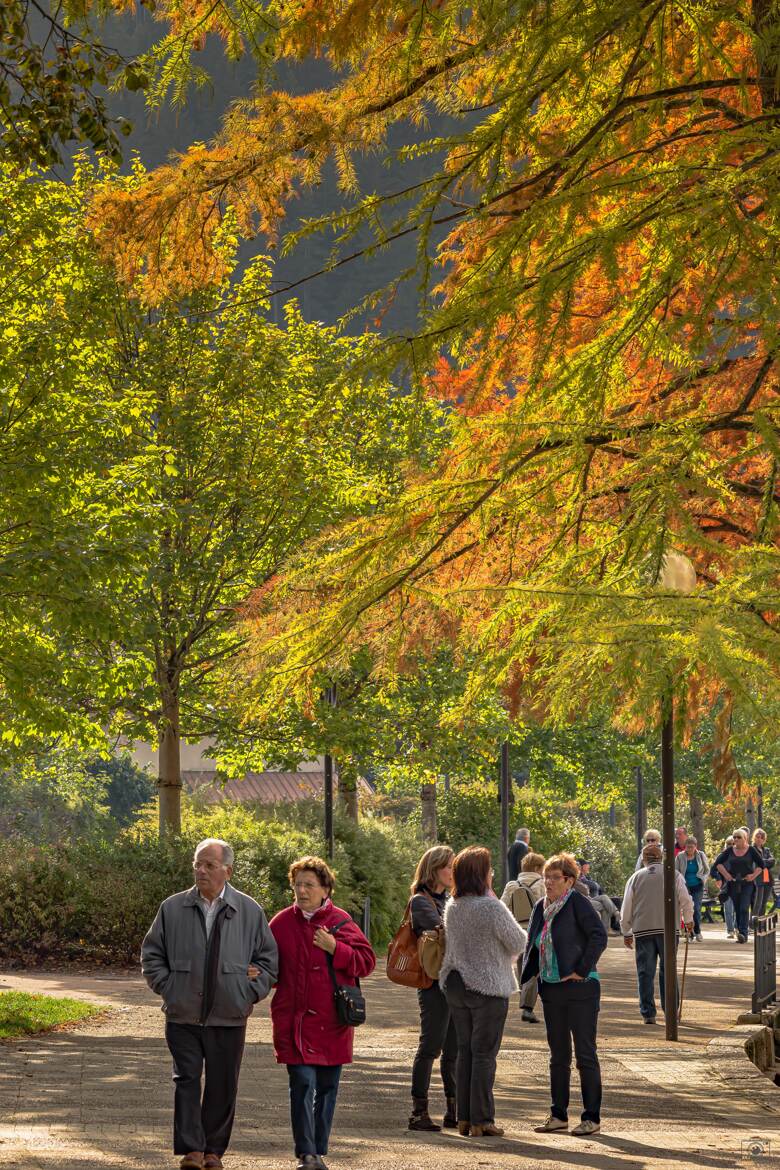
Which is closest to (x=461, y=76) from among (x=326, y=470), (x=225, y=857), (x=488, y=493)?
(x=488, y=493)

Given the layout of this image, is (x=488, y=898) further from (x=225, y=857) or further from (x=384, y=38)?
(x=384, y=38)

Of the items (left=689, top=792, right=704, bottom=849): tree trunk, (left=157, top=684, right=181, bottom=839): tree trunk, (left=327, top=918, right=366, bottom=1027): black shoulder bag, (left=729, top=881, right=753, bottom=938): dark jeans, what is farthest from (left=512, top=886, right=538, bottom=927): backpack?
(left=689, top=792, right=704, bottom=849): tree trunk

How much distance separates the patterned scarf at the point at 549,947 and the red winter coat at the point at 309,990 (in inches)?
75.6

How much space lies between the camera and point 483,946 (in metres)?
8.69

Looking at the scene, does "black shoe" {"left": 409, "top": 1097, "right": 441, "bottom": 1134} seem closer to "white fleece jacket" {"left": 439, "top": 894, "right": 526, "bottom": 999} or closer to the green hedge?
"white fleece jacket" {"left": 439, "top": 894, "right": 526, "bottom": 999}

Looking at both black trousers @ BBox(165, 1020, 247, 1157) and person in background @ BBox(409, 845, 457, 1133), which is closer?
black trousers @ BBox(165, 1020, 247, 1157)

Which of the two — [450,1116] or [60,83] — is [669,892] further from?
[60,83]

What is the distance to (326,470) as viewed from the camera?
81.6 feet

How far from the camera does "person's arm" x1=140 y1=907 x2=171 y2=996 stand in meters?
7.37

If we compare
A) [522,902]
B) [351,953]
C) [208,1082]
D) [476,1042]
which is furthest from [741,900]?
[208,1082]

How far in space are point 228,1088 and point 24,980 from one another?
35.9 feet

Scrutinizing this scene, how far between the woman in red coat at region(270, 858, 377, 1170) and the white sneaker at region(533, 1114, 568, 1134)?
1.98 metres

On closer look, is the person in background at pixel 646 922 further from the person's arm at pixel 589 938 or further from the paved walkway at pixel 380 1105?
the person's arm at pixel 589 938

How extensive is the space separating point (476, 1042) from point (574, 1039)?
0.75 meters
